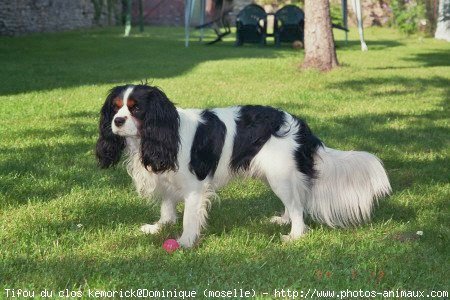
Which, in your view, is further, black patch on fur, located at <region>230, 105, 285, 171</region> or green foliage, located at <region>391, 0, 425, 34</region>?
green foliage, located at <region>391, 0, 425, 34</region>

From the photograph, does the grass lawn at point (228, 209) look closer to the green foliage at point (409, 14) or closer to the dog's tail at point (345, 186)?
the dog's tail at point (345, 186)

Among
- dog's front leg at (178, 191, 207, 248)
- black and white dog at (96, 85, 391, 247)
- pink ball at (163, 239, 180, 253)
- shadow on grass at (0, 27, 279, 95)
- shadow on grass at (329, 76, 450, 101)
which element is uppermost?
black and white dog at (96, 85, 391, 247)

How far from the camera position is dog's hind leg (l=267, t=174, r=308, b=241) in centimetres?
504

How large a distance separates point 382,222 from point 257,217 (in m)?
0.98

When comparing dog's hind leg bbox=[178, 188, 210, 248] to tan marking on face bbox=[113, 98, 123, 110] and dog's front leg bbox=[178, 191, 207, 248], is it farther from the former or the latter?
tan marking on face bbox=[113, 98, 123, 110]

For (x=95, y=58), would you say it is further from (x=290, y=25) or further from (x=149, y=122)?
(x=149, y=122)

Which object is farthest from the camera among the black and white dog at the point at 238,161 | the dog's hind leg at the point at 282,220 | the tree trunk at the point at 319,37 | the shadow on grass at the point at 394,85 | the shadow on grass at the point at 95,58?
the tree trunk at the point at 319,37

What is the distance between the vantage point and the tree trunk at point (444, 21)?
27328 mm

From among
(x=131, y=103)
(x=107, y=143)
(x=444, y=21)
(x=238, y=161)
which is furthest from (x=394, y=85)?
(x=444, y=21)

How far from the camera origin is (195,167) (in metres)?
4.97

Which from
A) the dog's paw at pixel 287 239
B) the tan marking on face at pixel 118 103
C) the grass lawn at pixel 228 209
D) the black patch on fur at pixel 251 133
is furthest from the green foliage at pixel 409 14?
the tan marking on face at pixel 118 103

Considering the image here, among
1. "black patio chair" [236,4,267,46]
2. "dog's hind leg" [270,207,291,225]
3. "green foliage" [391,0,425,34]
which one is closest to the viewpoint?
"dog's hind leg" [270,207,291,225]

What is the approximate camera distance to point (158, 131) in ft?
15.7

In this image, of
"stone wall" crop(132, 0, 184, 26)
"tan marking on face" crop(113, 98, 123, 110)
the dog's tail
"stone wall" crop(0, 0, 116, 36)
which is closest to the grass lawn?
the dog's tail
